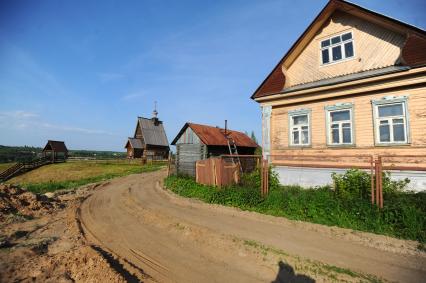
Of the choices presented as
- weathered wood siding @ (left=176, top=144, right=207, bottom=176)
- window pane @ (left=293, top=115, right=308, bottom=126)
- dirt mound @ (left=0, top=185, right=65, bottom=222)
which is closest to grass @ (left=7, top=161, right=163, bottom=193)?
dirt mound @ (left=0, top=185, right=65, bottom=222)

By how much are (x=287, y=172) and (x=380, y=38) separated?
739 centimetres

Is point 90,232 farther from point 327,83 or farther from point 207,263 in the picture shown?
point 327,83

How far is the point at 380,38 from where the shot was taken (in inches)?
433

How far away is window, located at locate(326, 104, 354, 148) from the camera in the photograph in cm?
1147

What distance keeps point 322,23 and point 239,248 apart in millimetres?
12150

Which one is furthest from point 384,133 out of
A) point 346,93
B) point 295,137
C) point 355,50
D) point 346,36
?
point 346,36

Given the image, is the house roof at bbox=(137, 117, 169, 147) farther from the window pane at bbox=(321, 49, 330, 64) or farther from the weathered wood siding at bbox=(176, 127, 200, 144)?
the window pane at bbox=(321, 49, 330, 64)

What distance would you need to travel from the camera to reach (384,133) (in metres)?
10.5

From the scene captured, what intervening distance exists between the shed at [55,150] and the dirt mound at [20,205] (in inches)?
1430

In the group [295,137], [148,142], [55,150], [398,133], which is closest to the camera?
[398,133]

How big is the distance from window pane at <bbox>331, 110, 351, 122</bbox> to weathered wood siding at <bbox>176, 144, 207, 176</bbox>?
33.3ft

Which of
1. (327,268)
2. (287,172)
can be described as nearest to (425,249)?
(327,268)

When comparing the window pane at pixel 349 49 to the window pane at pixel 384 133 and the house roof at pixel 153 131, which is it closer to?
the window pane at pixel 384 133

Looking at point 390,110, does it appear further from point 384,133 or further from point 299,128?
point 299,128
